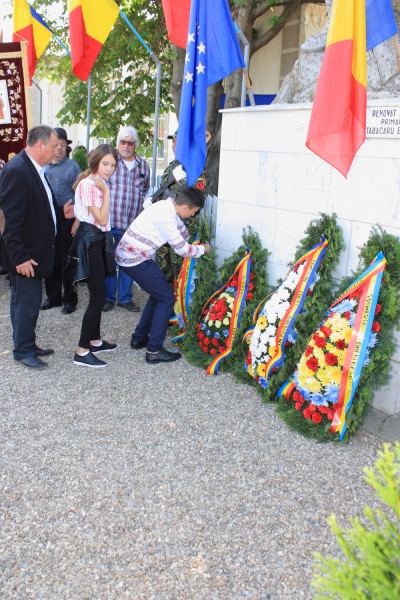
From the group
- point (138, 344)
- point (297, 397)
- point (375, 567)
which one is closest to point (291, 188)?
point (297, 397)

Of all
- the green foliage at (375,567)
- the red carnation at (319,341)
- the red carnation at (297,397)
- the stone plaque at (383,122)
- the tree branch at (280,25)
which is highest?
the tree branch at (280,25)

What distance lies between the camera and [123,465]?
323 centimetres

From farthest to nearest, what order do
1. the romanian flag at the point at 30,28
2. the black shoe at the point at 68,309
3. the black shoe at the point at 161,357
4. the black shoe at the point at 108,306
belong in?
the romanian flag at the point at 30,28 < the black shoe at the point at 108,306 < the black shoe at the point at 68,309 < the black shoe at the point at 161,357

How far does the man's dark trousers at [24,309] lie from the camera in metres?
4.47

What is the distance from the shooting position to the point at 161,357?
15.7 ft

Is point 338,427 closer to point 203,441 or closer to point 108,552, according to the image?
point 203,441

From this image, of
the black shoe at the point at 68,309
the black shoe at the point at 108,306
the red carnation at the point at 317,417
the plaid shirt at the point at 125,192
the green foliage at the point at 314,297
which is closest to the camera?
the red carnation at the point at 317,417

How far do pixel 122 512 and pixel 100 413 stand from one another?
3.71 ft

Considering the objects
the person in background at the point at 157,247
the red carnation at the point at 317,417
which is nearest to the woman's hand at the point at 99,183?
the person in background at the point at 157,247

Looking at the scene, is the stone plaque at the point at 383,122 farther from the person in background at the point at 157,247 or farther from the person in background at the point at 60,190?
the person in background at the point at 60,190

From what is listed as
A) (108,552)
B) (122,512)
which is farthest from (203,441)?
(108,552)

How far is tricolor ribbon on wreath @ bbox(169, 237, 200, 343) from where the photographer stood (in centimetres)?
509

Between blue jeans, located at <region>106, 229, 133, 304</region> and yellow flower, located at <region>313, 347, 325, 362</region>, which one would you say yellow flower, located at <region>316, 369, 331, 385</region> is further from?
blue jeans, located at <region>106, 229, 133, 304</region>

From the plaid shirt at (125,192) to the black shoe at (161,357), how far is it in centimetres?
179
